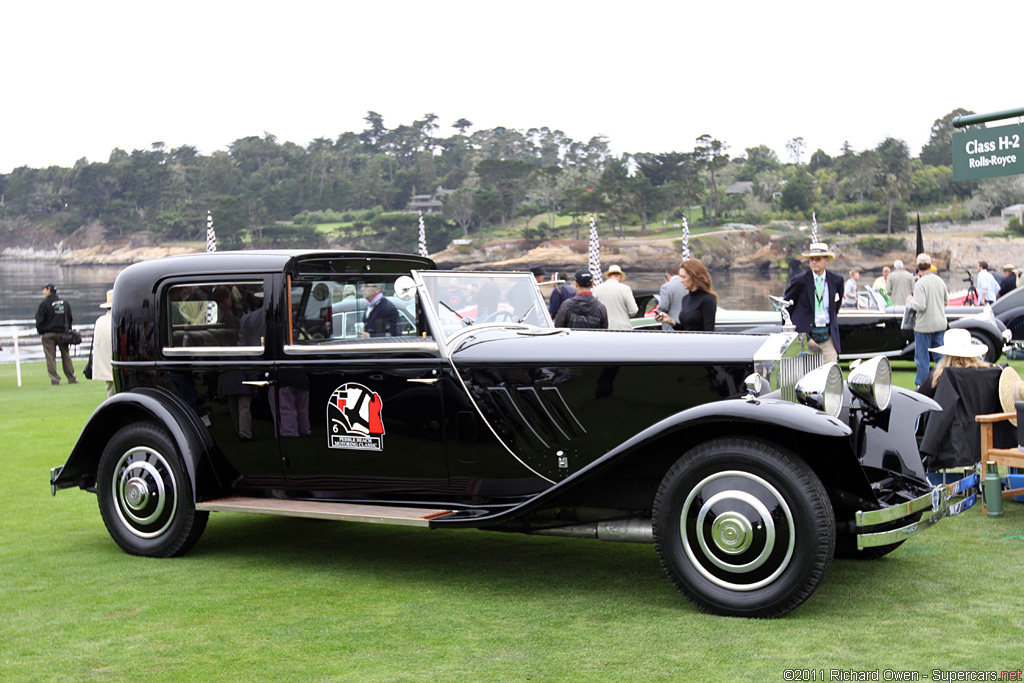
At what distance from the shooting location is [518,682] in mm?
3127

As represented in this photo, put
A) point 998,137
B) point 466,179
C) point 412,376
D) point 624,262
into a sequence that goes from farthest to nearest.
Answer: point 466,179, point 624,262, point 998,137, point 412,376

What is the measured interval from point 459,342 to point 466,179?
117 metres

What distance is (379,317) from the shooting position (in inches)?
197

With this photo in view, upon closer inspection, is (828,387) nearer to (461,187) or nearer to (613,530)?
(613,530)

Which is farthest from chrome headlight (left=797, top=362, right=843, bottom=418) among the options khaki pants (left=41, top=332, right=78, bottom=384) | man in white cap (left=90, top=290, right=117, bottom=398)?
khaki pants (left=41, top=332, right=78, bottom=384)

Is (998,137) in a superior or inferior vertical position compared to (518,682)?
superior

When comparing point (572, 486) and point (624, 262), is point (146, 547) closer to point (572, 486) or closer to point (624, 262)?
point (572, 486)

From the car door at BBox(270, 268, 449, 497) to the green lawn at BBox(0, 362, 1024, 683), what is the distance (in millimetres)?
531

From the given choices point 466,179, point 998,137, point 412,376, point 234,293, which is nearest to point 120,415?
point 234,293

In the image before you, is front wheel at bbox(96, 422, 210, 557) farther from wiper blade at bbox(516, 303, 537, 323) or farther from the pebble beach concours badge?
wiper blade at bbox(516, 303, 537, 323)

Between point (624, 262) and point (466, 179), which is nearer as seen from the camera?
point (624, 262)

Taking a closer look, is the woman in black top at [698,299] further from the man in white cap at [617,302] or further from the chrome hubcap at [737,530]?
the chrome hubcap at [737,530]

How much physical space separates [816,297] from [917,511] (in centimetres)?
514

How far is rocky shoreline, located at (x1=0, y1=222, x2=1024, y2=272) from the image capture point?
244ft
